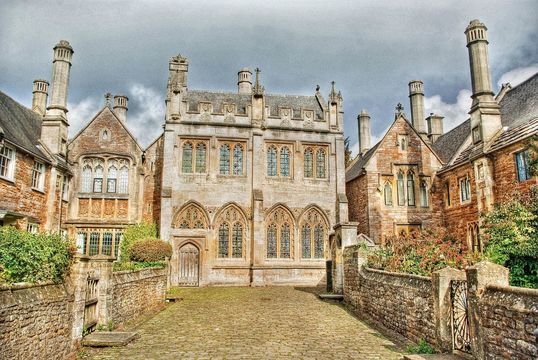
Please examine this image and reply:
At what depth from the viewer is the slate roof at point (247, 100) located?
2850cm

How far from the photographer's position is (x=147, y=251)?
18.9 metres

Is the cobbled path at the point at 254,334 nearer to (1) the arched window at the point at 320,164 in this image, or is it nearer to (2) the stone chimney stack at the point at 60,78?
(1) the arched window at the point at 320,164

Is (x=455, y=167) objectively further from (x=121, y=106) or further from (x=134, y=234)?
(x=121, y=106)

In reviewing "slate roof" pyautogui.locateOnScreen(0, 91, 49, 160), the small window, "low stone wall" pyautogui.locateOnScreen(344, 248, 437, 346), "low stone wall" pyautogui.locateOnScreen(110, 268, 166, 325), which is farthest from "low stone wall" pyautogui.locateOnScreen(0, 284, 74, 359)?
the small window

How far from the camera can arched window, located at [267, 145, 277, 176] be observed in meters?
26.6

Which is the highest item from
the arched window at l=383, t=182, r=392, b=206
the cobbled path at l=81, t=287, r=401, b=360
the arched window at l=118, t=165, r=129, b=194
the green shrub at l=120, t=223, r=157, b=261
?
the arched window at l=118, t=165, r=129, b=194

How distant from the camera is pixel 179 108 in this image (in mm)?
26266

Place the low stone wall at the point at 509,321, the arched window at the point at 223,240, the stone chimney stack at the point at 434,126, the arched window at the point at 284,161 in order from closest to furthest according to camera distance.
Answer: the low stone wall at the point at 509,321 < the arched window at the point at 223,240 < the arched window at the point at 284,161 < the stone chimney stack at the point at 434,126

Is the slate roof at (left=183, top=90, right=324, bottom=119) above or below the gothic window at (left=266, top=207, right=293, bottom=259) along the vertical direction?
above

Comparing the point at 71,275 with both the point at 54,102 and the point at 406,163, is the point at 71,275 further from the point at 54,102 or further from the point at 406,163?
the point at 406,163

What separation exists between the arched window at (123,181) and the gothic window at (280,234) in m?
9.32

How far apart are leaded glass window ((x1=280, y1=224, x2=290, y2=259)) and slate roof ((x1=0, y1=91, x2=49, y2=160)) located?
568 inches

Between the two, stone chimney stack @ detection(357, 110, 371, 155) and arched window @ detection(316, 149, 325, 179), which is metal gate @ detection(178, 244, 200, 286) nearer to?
arched window @ detection(316, 149, 325, 179)

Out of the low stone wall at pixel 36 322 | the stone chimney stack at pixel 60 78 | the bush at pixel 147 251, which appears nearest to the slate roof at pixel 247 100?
the stone chimney stack at pixel 60 78
